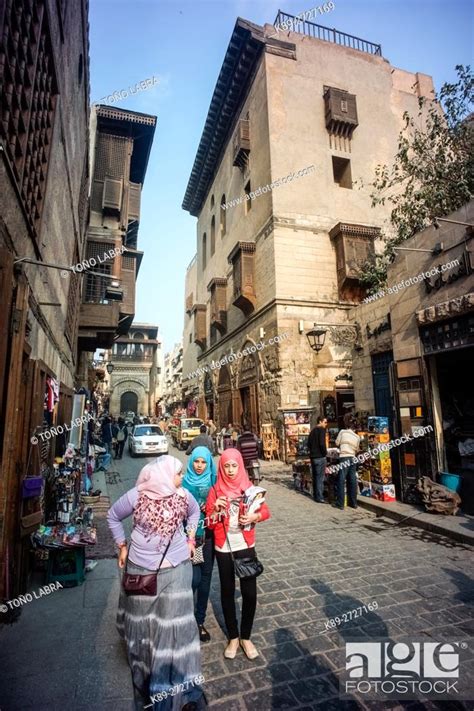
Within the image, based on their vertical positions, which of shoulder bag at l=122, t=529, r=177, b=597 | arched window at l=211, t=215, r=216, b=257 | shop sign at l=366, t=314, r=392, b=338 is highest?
arched window at l=211, t=215, r=216, b=257

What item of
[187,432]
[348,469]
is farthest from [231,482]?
[187,432]

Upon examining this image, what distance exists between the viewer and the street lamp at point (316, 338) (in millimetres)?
14008

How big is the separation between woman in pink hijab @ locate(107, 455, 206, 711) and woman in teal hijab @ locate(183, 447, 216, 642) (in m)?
0.79

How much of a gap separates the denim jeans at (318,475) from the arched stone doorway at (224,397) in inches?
445

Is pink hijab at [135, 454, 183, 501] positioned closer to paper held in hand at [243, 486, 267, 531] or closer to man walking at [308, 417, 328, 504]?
paper held in hand at [243, 486, 267, 531]

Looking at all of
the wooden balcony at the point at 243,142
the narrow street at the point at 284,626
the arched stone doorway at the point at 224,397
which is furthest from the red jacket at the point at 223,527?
the wooden balcony at the point at 243,142

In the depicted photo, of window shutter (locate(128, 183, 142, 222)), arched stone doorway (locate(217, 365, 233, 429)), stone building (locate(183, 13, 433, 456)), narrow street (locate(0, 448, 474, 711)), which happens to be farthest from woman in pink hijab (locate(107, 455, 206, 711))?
window shutter (locate(128, 183, 142, 222))

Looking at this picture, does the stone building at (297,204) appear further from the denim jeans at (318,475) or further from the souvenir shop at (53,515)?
the souvenir shop at (53,515)

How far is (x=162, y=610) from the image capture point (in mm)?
2381

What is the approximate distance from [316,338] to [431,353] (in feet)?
23.2

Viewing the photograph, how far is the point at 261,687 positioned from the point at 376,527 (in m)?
4.50

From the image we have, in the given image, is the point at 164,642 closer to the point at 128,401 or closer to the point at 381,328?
the point at 381,328

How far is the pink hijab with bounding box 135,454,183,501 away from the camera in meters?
2.57

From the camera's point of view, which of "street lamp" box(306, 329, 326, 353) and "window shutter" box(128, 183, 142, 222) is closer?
"street lamp" box(306, 329, 326, 353)
